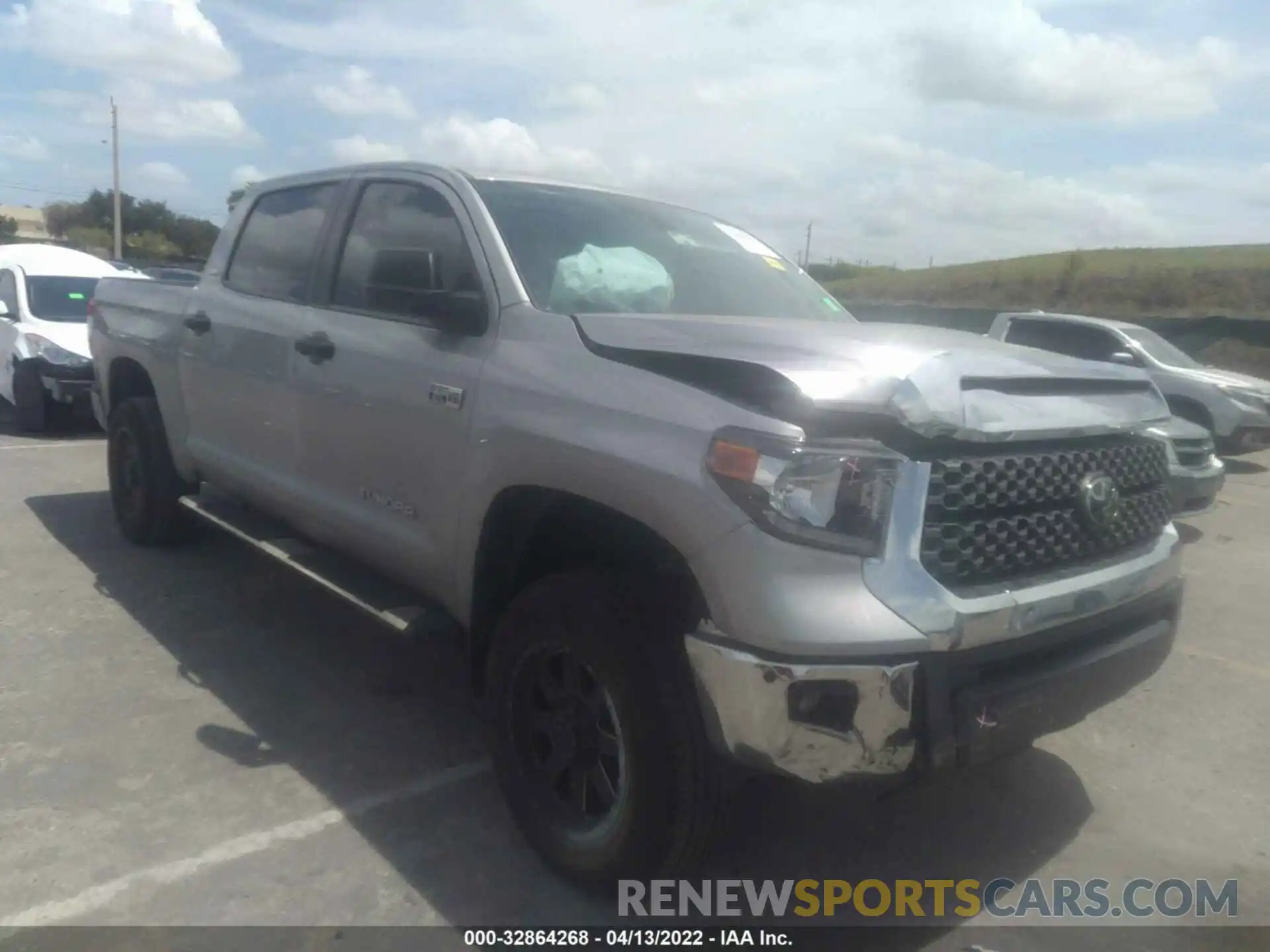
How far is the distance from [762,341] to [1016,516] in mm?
779

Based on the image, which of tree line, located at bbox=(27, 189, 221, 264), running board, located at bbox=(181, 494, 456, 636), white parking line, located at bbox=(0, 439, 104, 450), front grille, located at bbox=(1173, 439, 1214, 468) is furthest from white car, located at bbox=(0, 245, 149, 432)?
tree line, located at bbox=(27, 189, 221, 264)

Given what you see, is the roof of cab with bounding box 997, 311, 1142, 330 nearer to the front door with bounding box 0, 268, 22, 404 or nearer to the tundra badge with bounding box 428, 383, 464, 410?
the tundra badge with bounding box 428, 383, 464, 410

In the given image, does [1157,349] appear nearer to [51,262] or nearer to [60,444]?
[60,444]

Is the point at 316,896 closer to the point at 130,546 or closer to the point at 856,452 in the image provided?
the point at 856,452

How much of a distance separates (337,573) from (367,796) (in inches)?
33.7

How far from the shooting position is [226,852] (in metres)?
3.14

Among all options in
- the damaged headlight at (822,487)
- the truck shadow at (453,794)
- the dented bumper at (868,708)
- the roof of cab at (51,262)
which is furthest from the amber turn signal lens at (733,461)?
the roof of cab at (51,262)

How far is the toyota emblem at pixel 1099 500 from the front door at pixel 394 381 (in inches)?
68.6

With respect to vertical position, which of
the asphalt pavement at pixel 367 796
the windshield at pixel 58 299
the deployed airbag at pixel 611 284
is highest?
the deployed airbag at pixel 611 284

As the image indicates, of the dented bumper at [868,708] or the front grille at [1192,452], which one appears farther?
the front grille at [1192,452]

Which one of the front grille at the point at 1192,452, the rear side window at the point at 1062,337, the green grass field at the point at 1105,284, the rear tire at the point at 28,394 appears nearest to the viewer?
the front grille at the point at 1192,452

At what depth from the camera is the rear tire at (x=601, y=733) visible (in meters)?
2.62

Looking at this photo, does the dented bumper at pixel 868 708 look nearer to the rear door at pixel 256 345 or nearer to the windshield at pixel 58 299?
the rear door at pixel 256 345

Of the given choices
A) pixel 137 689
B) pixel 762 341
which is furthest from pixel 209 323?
pixel 762 341
